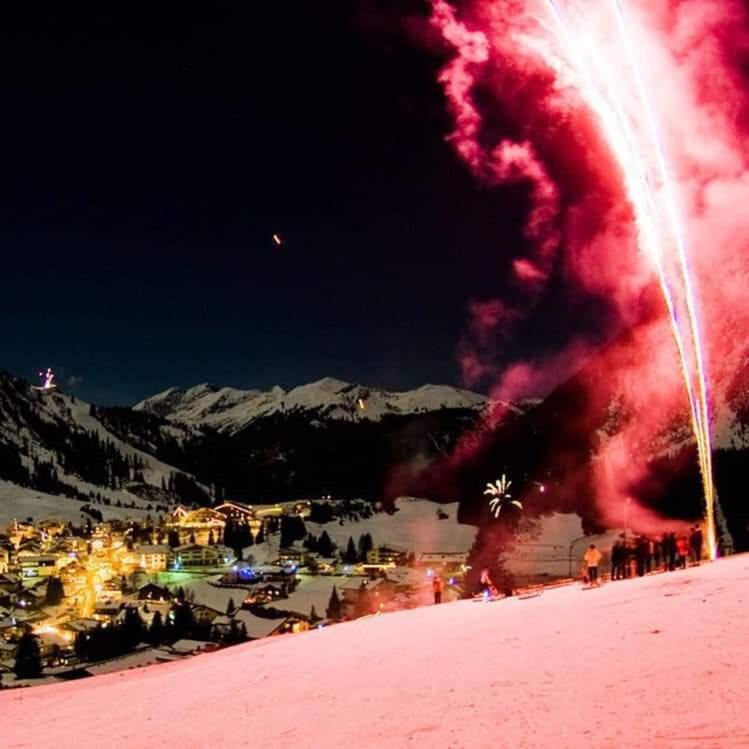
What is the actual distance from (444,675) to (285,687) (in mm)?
3511

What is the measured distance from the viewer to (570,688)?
1173 cm

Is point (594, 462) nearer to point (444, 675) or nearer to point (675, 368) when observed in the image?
point (675, 368)

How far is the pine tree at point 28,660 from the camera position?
61.7 m

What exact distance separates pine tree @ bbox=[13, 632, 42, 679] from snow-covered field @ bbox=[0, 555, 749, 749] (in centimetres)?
4498

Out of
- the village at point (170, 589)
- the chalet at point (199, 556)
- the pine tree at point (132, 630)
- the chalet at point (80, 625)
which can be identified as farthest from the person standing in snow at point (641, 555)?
the chalet at point (199, 556)

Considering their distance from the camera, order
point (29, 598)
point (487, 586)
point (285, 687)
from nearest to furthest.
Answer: point (285, 687)
point (487, 586)
point (29, 598)

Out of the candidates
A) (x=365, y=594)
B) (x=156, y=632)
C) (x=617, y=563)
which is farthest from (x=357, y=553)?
(x=617, y=563)

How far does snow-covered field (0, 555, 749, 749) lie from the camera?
998cm

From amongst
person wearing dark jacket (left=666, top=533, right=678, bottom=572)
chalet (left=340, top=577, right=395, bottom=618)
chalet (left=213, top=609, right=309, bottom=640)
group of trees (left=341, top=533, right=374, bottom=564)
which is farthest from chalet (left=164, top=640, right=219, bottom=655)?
group of trees (left=341, top=533, right=374, bottom=564)

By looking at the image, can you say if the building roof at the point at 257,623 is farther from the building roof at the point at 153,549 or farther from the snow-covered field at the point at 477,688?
the building roof at the point at 153,549

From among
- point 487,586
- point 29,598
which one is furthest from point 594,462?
point 487,586

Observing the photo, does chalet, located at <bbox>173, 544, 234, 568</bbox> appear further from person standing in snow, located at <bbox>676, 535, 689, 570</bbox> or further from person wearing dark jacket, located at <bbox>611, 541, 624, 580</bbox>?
person standing in snow, located at <bbox>676, 535, 689, 570</bbox>

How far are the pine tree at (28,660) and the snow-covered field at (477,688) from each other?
44977mm

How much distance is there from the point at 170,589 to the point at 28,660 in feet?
167
